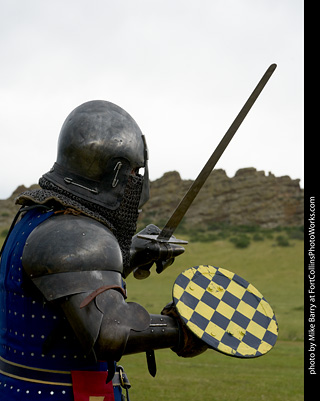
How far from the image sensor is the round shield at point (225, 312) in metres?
3.02

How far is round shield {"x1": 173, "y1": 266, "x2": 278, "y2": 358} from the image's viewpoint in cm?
302

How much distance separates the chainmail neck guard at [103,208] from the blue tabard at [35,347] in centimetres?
8

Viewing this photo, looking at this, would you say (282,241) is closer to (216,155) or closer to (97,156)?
(216,155)

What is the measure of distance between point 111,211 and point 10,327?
68 cm

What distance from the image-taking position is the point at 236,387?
335 inches

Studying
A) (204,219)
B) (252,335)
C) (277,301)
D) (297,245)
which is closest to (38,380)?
(252,335)

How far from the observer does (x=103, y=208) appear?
313 cm

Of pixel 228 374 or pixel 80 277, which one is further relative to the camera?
pixel 228 374

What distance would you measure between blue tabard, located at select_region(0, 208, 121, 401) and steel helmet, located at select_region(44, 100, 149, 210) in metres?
0.24

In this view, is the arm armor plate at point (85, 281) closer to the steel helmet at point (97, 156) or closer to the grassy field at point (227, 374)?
the steel helmet at point (97, 156)

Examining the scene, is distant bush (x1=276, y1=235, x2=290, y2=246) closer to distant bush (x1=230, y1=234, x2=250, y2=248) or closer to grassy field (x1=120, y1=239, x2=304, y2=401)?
distant bush (x1=230, y1=234, x2=250, y2=248)

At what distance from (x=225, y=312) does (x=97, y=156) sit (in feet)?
3.08

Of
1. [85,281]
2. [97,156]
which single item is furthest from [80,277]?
[97,156]

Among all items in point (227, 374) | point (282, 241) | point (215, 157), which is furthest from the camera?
point (282, 241)
